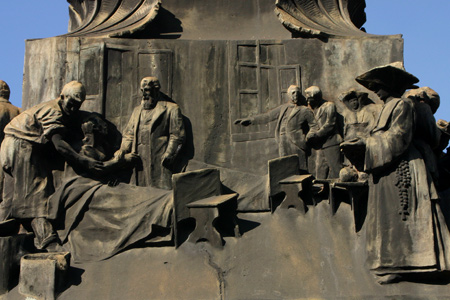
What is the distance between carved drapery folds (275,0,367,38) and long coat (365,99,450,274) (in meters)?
2.00

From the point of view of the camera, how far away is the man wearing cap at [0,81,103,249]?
12.4 m

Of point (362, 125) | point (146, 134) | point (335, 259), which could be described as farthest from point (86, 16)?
point (335, 259)

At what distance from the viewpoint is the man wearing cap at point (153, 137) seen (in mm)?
12727

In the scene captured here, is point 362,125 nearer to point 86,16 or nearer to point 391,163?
point 391,163

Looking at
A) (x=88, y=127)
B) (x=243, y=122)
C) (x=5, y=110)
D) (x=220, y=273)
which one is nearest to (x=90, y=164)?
(x=88, y=127)

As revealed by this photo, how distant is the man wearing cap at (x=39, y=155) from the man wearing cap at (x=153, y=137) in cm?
62

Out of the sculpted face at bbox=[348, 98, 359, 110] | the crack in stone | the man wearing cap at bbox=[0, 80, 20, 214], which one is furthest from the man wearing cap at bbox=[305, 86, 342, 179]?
the man wearing cap at bbox=[0, 80, 20, 214]

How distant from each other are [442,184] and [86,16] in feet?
20.1

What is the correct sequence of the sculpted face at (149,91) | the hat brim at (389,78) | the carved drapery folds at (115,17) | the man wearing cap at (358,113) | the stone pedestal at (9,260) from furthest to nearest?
the carved drapery folds at (115,17) → the sculpted face at (149,91) → the man wearing cap at (358,113) → the hat brim at (389,78) → the stone pedestal at (9,260)

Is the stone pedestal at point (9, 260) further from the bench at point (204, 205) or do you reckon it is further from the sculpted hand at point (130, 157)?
the bench at point (204, 205)

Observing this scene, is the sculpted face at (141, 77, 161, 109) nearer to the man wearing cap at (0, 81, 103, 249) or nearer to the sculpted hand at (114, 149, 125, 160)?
the sculpted hand at (114, 149, 125, 160)

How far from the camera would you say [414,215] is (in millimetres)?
11617

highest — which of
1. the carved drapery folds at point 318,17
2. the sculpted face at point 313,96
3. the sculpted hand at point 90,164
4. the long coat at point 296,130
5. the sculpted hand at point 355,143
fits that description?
the carved drapery folds at point 318,17

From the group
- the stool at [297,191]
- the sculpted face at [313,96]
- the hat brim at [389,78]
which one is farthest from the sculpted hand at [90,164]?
the hat brim at [389,78]
